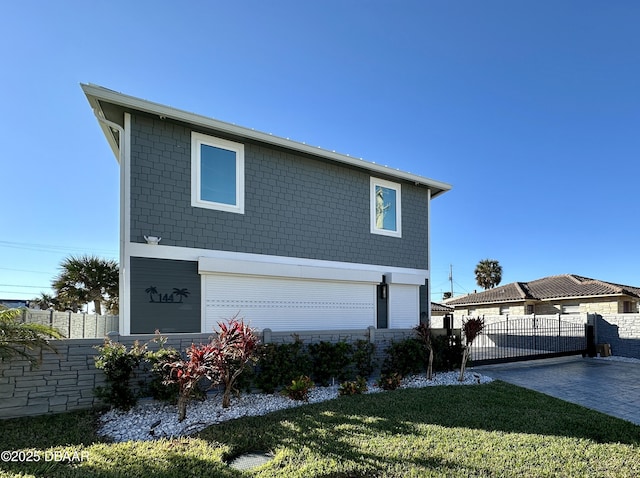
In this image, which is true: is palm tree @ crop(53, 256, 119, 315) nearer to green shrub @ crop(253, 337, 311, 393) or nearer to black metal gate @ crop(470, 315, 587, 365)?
green shrub @ crop(253, 337, 311, 393)

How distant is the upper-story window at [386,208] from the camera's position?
12.0 metres

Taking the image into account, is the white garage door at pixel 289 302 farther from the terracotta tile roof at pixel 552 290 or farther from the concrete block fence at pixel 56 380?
the terracotta tile roof at pixel 552 290

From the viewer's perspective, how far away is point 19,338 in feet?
19.2

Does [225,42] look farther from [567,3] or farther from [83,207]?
[83,207]

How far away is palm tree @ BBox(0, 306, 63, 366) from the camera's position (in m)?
5.73

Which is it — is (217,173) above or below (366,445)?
above

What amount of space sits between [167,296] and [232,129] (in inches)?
177

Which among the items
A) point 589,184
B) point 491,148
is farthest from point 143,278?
point 589,184

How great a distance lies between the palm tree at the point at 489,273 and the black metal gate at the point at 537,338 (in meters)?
21.1

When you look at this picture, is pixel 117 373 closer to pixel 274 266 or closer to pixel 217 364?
pixel 217 364

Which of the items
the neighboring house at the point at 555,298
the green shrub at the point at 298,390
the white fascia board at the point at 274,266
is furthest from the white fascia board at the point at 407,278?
the neighboring house at the point at 555,298

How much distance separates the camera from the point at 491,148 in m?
16.8

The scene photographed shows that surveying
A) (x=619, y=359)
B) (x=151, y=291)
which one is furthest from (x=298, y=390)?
(x=619, y=359)

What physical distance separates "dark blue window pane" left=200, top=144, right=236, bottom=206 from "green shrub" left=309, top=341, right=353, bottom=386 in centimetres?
435
